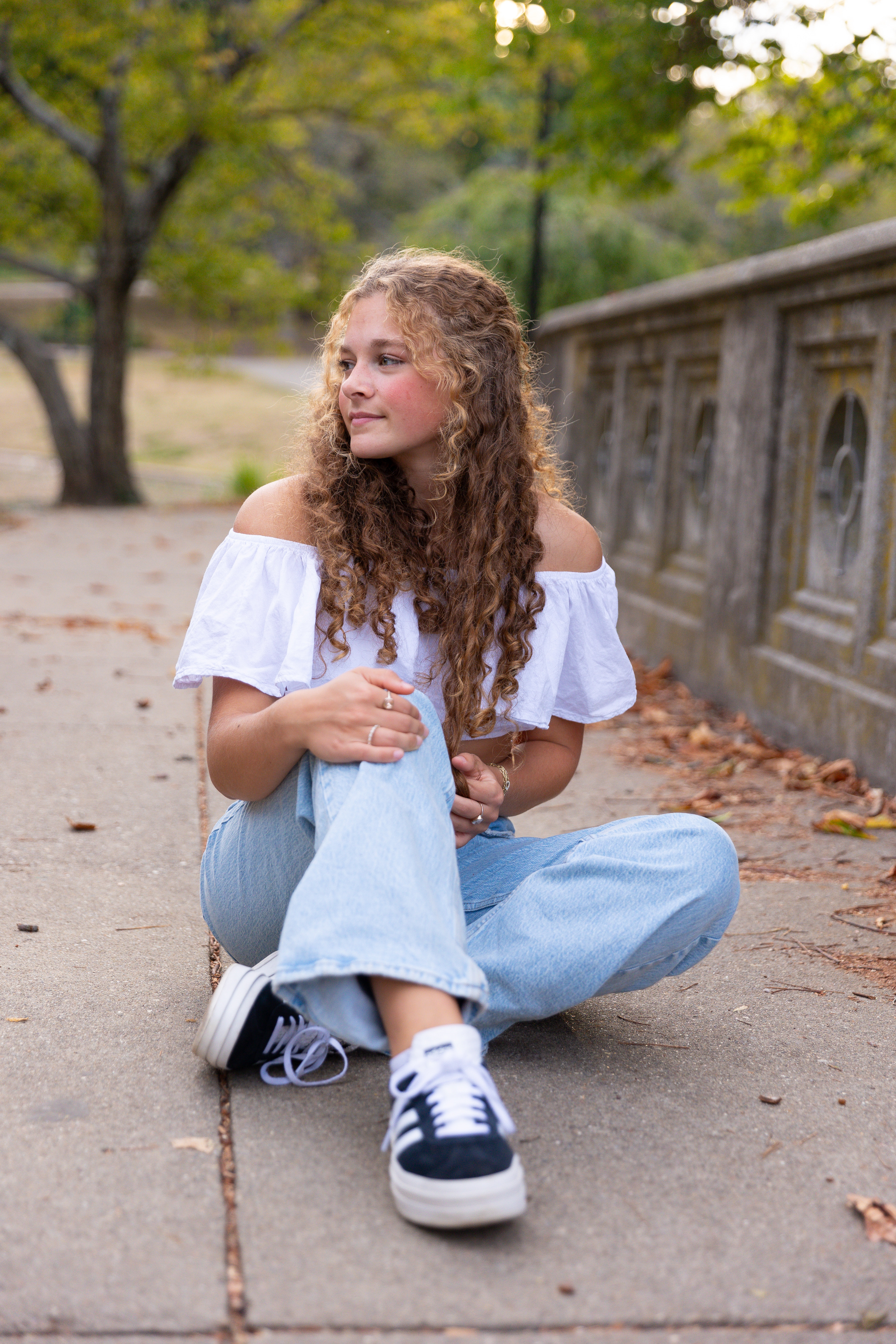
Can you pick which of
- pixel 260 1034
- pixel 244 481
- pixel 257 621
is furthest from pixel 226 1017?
pixel 244 481

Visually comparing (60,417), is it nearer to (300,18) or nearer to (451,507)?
(300,18)

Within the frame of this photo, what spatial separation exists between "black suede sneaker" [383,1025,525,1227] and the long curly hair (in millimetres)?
637

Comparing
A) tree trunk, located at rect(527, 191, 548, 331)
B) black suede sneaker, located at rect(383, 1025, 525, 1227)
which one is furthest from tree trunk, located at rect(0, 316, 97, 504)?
black suede sneaker, located at rect(383, 1025, 525, 1227)

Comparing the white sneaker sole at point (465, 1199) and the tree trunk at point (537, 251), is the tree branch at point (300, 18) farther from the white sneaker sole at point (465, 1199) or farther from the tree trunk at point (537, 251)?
the white sneaker sole at point (465, 1199)

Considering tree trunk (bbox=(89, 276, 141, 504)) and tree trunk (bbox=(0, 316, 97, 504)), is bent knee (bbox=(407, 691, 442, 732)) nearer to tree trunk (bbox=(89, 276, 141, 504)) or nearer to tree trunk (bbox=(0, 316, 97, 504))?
tree trunk (bbox=(89, 276, 141, 504))

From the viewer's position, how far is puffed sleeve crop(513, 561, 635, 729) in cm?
252

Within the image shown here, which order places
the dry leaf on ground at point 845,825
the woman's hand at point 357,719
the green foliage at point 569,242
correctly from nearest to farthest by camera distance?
1. the woman's hand at point 357,719
2. the dry leaf on ground at point 845,825
3. the green foliage at point 569,242

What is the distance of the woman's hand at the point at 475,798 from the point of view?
238 centimetres

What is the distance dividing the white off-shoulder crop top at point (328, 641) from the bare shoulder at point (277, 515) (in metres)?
0.02

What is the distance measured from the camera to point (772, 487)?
17.4 ft

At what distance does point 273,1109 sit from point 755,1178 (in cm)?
75

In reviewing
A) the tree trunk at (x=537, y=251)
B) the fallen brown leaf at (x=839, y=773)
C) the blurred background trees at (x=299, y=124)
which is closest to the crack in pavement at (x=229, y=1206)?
the fallen brown leaf at (x=839, y=773)

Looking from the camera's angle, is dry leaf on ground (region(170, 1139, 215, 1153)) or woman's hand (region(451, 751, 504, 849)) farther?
woman's hand (region(451, 751, 504, 849))

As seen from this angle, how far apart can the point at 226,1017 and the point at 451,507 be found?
992 millimetres
